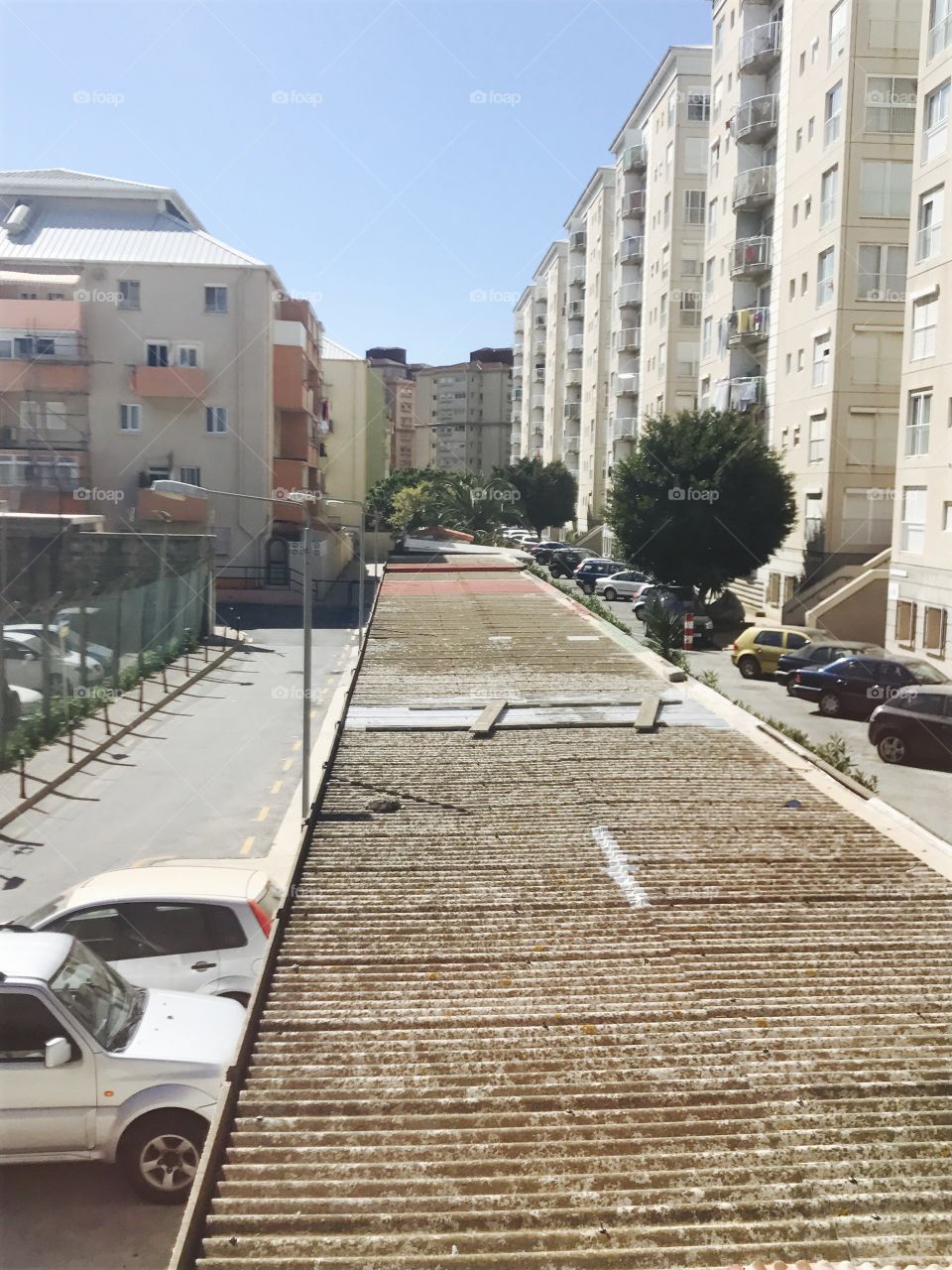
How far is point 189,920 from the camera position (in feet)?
31.0

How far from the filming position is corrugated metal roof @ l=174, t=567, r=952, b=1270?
205 inches

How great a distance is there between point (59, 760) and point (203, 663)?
12.1 meters

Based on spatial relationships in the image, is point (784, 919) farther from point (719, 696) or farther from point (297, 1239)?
point (719, 696)

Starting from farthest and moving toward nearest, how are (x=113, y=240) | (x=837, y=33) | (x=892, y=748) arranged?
(x=113, y=240) → (x=837, y=33) → (x=892, y=748)

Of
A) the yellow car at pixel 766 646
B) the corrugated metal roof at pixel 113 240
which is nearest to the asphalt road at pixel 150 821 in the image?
the yellow car at pixel 766 646

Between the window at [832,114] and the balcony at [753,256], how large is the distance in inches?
236

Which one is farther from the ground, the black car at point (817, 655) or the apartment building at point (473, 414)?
the apartment building at point (473, 414)

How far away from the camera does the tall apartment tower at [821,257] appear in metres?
35.3

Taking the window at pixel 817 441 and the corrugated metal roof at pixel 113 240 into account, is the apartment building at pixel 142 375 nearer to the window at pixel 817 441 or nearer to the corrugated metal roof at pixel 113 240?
the corrugated metal roof at pixel 113 240

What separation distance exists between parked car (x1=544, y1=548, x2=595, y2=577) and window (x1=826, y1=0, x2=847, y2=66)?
2467 centimetres

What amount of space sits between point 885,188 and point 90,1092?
1429 inches

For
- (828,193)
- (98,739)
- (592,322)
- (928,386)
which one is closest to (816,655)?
(928,386)

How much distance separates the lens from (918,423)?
2986 centimetres

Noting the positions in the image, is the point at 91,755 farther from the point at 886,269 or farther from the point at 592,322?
the point at 592,322
